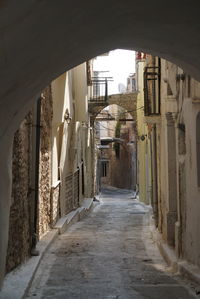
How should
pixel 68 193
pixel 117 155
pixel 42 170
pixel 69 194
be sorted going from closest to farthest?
pixel 42 170
pixel 68 193
pixel 69 194
pixel 117 155

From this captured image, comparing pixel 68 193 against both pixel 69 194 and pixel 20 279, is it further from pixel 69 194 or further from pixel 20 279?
pixel 20 279

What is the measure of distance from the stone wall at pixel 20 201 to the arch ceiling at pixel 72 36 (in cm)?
211

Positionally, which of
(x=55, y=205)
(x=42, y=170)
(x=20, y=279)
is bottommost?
(x=20, y=279)

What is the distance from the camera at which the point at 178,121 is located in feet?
29.6

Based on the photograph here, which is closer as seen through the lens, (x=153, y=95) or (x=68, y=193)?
(x=153, y=95)

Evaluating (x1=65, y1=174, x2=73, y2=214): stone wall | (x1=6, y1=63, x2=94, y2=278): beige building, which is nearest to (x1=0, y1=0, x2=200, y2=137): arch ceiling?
(x1=6, y1=63, x2=94, y2=278): beige building

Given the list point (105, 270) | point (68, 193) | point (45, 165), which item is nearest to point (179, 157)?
point (105, 270)

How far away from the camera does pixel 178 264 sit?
782cm

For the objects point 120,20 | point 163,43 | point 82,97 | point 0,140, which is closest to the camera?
point 120,20

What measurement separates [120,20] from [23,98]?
50.4 inches

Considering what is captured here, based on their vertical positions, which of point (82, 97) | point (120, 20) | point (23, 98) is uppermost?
point (82, 97)

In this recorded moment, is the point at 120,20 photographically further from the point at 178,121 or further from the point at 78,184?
the point at 78,184

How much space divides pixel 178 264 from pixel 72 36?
16.8 ft

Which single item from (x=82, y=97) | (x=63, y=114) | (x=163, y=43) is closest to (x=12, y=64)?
(x=163, y=43)
